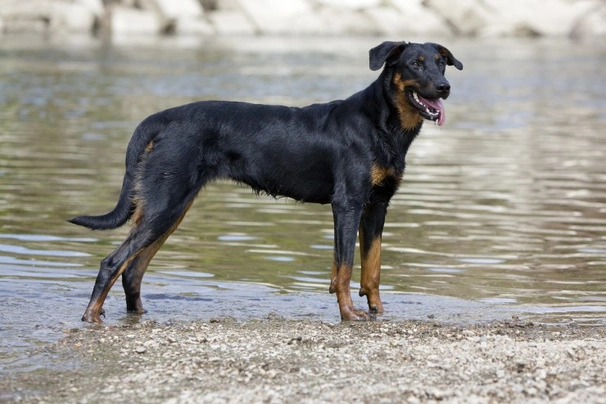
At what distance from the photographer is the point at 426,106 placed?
25.2ft

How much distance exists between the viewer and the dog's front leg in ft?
25.2

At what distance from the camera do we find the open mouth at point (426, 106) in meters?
7.68

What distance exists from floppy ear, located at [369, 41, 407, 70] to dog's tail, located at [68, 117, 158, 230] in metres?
1.55

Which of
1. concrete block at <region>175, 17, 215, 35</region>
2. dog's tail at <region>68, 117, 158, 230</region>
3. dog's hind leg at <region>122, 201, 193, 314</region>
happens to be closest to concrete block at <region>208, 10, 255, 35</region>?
concrete block at <region>175, 17, 215, 35</region>

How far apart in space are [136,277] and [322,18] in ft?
188

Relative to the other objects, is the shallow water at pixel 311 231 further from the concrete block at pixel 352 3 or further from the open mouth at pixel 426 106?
the concrete block at pixel 352 3

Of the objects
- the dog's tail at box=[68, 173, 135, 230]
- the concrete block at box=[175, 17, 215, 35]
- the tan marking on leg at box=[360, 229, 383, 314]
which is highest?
the concrete block at box=[175, 17, 215, 35]

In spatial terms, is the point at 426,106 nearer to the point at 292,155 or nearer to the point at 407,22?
the point at 292,155

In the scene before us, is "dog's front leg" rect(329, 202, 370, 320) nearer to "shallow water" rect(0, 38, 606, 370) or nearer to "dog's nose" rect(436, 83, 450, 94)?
"shallow water" rect(0, 38, 606, 370)

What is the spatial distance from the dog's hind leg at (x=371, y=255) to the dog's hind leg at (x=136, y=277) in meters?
1.28

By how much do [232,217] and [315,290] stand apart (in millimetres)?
3080

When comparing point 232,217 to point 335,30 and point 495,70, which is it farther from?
point 335,30

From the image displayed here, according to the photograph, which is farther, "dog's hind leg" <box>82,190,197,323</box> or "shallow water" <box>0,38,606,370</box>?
"shallow water" <box>0,38,606,370</box>

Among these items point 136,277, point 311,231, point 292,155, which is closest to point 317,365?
point 292,155
